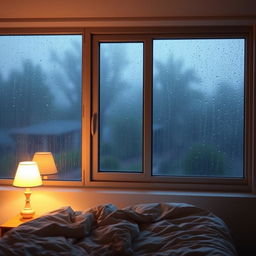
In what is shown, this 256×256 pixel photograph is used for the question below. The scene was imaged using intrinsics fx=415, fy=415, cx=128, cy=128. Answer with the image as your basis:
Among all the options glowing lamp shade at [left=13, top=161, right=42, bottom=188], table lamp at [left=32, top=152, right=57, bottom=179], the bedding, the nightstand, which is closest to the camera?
the bedding

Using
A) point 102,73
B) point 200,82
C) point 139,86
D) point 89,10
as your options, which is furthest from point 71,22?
point 200,82

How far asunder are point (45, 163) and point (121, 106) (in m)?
0.80

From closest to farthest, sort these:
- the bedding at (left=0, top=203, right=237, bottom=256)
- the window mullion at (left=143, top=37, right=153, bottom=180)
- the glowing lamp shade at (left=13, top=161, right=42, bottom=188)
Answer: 1. the bedding at (left=0, top=203, right=237, bottom=256)
2. the glowing lamp shade at (left=13, top=161, right=42, bottom=188)
3. the window mullion at (left=143, top=37, right=153, bottom=180)

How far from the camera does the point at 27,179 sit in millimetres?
3117

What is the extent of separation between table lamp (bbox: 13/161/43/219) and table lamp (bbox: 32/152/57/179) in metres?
0.19

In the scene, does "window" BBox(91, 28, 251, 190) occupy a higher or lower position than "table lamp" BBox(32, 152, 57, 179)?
higher

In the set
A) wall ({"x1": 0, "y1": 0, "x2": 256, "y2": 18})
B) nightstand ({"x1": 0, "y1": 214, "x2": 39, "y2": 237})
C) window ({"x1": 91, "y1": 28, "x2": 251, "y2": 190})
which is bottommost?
nightstand ({"x1": 0, "y1": 214, "x2": 39, "y2": 237})

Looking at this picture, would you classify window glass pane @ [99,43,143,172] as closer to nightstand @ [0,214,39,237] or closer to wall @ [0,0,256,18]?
wall @ [0,0,256,18]

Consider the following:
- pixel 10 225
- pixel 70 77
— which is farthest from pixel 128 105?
pixel 10 225

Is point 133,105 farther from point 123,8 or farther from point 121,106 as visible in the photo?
point 123,8

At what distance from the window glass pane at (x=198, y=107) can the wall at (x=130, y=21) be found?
26 centimetres

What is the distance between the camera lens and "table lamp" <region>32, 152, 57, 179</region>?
339cm

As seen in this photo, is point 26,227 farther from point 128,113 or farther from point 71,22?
point 71,22

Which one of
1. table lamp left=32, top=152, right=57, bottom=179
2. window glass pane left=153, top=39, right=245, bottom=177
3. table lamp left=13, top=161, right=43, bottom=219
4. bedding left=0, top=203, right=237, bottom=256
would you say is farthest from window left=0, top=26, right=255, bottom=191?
bedding left=0, top=203, right=237, bottom=256
